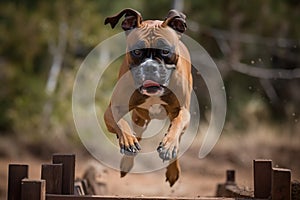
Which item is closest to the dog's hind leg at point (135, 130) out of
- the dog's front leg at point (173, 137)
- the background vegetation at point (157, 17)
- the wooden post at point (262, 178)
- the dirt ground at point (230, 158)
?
the dog's front leg at point (173, 137)

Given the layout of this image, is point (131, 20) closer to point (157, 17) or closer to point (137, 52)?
point (137, 52)

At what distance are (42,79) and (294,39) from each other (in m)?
5.02

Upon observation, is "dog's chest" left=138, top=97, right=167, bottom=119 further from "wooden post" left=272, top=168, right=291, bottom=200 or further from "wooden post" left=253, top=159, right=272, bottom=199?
"wooden post" left=272, top=168, right=291, bottom=200

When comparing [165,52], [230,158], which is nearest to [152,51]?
[165,52]

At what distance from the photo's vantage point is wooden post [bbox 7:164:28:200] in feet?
11.7

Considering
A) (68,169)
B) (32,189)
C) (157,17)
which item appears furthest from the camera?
(157,17)

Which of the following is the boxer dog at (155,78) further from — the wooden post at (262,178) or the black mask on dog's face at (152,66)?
the wooden post at (262,178)

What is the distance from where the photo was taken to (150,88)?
344 centimetres

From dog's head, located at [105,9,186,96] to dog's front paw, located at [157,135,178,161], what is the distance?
0.26 m

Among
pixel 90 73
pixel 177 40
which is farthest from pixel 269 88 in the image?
pixel 177 40

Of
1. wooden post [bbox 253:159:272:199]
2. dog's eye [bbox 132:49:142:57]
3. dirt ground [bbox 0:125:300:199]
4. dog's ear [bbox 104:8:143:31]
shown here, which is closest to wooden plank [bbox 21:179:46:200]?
dog's eye [bbox 132:49:142:57]

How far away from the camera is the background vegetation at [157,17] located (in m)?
11.9

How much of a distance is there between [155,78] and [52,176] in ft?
2.67

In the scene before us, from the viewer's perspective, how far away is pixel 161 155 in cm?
339
